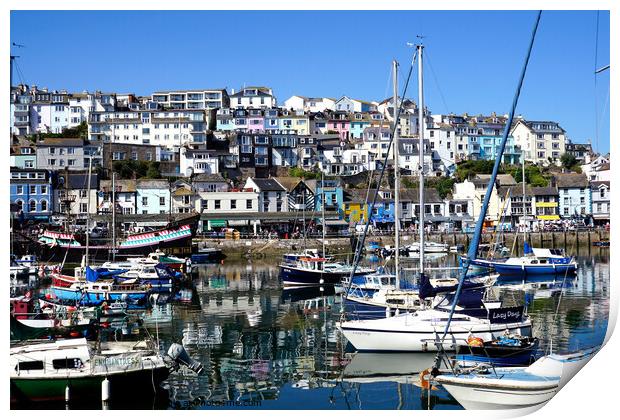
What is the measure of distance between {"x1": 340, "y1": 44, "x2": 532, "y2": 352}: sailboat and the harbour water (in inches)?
9.8

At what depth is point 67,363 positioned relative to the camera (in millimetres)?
11344

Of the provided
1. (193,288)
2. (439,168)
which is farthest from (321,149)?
(193,288)

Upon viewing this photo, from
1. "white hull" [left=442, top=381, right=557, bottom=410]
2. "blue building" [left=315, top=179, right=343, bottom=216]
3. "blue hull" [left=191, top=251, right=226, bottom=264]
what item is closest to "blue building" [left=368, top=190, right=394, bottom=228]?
"blue building" [left=315, top=179, right=343, bottom=216]

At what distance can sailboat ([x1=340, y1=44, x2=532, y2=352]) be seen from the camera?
47.4ft

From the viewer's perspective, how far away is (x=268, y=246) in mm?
39844

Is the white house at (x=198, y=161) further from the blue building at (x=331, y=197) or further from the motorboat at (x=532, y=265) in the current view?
the motorboat at (x=532, y=265)

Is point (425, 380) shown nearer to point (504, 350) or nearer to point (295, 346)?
point (504, 350)

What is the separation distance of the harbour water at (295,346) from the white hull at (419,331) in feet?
→ 0.77

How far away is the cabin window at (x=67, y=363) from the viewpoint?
1131cm

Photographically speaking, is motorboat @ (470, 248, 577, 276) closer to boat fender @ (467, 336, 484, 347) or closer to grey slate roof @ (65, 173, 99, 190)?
boat fender @ (467, 336, 484, 347)


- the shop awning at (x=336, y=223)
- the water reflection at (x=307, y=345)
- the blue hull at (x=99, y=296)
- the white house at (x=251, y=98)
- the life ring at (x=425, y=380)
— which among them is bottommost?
the water reflection at (x=307, y=345)

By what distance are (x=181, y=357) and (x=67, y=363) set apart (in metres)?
Result: 1.80

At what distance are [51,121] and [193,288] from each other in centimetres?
3778

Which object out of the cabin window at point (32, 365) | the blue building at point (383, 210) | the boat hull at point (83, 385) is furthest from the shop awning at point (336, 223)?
the cabin window at point (32, 365)
